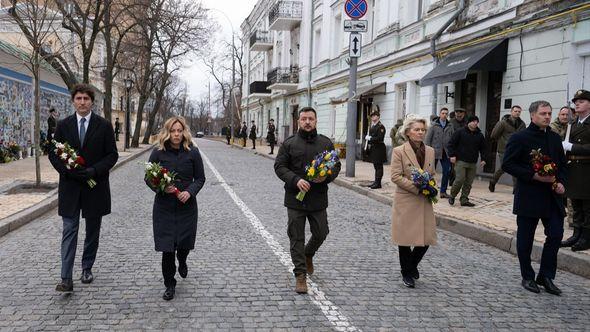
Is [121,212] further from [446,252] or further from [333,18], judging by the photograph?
[333,18]

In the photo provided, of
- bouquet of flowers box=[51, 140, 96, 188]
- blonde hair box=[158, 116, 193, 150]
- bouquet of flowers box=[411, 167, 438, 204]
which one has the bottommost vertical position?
bouquet of flowers box=[411, 167, 438, 204]

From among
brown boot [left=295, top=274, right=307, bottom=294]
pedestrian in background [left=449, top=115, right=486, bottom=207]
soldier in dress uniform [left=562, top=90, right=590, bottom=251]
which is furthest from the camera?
pedestrian in background [left=449, top=115, right=486, bottom=207]

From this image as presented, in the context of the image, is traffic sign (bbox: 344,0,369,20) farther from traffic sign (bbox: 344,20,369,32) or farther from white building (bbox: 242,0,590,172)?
white building (bbox: 242,0,590,172)

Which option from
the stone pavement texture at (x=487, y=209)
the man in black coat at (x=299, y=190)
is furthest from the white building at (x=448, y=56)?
the man in black coat at (x=299, y=190)

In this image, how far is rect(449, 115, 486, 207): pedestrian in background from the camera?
9.54 metres

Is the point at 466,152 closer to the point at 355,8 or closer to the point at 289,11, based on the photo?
the point at 355,8

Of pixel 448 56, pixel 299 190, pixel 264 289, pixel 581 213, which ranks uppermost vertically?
pixel 448 56

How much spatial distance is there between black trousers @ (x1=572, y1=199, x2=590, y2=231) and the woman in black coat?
4.65m

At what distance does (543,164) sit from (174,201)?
3.51 meters

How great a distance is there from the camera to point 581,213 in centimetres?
644

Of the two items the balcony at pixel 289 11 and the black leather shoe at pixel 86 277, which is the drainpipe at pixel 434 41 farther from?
the balcony at pixel 289 11

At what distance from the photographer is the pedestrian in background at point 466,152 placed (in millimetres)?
9539

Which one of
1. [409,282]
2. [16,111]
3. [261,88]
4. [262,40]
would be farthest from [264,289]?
[262,40]

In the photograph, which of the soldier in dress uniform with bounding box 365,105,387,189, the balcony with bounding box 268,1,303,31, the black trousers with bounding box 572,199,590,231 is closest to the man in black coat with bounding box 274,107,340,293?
the black trousers with bounding box 572,199,590,231
